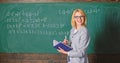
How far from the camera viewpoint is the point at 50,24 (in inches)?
176

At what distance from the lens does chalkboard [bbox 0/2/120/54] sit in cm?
441

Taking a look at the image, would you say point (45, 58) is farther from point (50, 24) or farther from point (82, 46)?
point (82, 46)

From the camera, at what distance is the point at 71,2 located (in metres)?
4.43

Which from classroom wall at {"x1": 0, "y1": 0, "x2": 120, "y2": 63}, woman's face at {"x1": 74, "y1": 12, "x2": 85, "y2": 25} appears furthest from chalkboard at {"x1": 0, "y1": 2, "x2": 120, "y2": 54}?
woman's face at {"x1": 74, "y1": 12, "x2": 85, "y2": 25}

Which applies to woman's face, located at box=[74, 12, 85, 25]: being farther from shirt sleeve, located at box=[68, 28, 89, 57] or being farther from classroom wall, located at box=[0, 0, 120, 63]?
classroom wall, located at box=[0, 0, 120, 63]

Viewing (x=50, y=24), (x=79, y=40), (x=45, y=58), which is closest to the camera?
(x=79, y=40)

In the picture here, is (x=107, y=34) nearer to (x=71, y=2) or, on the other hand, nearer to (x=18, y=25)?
(x=71, y=2)

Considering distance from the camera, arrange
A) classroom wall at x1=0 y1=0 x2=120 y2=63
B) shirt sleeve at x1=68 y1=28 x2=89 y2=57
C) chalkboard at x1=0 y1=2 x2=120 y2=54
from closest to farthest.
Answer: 1. shirt sleeve at x1=68 y1=28 x2=89 y2=57
2. chalkboard at x1=0 y1=2 x2=120 y2=54
3. classroom wall at x1=0 y1=0 x2=120 y2=63

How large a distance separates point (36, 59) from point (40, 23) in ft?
2.19

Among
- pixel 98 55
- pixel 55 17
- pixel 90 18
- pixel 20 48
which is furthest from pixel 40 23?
pixel 98 55

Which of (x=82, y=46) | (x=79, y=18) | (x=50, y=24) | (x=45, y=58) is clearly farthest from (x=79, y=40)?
(x=45, y=58)

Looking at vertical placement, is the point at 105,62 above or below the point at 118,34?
below

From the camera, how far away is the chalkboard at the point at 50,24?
4.41m

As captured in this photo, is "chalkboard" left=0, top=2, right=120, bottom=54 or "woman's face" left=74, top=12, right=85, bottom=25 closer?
"woman's face" left=74, top=12, right=85, bottom=25
